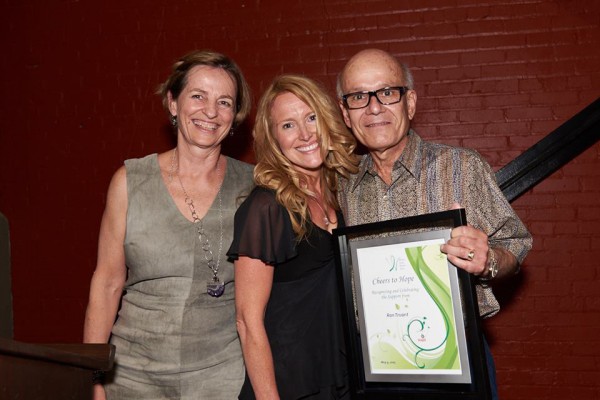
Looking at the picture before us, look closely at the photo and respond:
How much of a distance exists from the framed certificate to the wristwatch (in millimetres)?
122

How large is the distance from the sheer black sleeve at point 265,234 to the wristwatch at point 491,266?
586 millimetres

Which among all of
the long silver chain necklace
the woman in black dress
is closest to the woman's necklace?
the woman in black dress

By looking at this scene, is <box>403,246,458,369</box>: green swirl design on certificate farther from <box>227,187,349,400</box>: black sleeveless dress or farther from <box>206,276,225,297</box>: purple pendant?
<box>206,276,225,297</box>: purple pendant

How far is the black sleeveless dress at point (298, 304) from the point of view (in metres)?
2.08

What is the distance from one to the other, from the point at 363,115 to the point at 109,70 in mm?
2511

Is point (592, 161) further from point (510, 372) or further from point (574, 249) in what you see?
point (510, 372)

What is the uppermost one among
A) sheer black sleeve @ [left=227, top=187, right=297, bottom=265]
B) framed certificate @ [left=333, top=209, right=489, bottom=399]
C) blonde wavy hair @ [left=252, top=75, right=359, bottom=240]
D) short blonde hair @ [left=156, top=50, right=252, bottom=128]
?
short blonde hair @ [left=156, top=50, right=252, bottom=128]

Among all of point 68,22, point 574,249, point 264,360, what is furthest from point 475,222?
point 68,22

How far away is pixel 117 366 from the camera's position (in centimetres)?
246

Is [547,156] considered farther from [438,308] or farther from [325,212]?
[438,308]

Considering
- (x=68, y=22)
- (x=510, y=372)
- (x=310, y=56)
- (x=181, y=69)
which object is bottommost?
(x=510, y=372)

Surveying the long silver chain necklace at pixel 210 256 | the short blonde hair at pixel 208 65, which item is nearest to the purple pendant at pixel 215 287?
the long silver chain necklace at pixel 210 256

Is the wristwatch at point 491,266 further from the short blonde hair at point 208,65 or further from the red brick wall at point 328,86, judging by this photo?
the red brick wall at point 328,86

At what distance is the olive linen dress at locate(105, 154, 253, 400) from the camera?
7.82 ft
